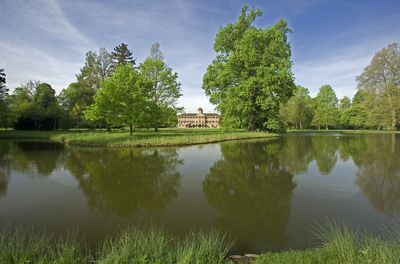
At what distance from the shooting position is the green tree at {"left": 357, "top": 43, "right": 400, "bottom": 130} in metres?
45.4

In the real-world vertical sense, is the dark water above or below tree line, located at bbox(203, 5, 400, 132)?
below

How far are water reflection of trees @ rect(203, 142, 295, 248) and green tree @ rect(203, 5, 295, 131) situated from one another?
22939 millimetres

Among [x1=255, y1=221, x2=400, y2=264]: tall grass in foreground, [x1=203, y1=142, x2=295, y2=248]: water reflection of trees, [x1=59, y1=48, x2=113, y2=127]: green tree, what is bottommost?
[x1=203, y1=142, x2=295, y2=248]: water reflection of trees

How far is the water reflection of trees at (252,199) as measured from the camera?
512cm

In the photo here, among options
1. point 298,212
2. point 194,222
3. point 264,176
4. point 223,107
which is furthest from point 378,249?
point 223,107

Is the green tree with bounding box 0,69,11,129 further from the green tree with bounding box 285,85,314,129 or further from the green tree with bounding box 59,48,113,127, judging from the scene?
the green tree with bounding box 285,85,314,129

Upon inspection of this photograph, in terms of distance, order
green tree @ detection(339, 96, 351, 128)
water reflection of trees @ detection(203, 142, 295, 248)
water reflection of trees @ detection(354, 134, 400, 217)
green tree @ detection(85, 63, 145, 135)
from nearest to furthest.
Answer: water reflection of trees @ detection(203, 142, 295, 248) < water reflection of trees @ detection(354, 134, 400, 217) < green tree @ detection(85, 63, 145, 135) < green tree @ detection(339, 96, 351, 128)

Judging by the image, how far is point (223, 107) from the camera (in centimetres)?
3553

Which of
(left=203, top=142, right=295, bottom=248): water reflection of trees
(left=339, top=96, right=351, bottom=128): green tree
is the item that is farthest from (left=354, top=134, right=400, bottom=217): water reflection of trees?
(left=339, top=96, right=351, bottom=128): green tree

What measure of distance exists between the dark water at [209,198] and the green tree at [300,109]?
2403 inches

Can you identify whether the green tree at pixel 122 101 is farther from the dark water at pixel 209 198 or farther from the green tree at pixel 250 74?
the dark water at pixel 209 198

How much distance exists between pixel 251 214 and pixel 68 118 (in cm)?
4989

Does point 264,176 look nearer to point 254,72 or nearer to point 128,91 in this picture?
point 128,91

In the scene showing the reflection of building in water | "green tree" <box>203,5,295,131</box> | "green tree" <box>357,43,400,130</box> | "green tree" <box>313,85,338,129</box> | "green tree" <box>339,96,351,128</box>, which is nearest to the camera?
"green tree" <box>203,5,295,131</box>
